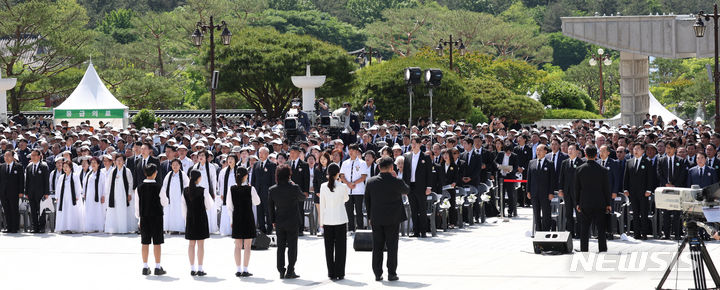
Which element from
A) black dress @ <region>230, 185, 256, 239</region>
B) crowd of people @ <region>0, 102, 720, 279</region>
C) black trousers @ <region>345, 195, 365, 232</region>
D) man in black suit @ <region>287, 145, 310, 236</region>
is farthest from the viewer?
man in black suit @ <region>287, 145, 310, 236</region>

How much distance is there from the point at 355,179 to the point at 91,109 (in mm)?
23832

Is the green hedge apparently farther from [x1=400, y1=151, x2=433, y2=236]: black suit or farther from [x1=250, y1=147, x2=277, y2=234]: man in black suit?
[x1=250, y1=147, x2=277, y2=234]: man in black suit

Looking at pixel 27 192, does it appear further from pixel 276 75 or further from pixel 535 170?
pixel 276 75

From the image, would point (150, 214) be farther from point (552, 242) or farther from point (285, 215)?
point (552, 242)

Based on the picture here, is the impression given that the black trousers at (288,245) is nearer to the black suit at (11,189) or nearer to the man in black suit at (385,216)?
the man in black suit at (385,216)

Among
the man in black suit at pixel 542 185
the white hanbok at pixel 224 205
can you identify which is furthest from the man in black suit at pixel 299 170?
the man in black suit at pixel 542 185

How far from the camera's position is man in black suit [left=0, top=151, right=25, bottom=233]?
21266mm

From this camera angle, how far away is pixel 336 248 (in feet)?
47.0

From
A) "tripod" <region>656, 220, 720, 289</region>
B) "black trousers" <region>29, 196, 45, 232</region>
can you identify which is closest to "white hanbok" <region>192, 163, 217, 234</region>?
"black trousers" <region>29, 196, 45, 232</region>

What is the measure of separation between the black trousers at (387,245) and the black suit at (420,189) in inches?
184

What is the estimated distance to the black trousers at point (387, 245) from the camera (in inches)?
550

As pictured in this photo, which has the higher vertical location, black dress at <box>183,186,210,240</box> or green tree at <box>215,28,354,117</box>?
green tree at <box>215,28,354,117</box>

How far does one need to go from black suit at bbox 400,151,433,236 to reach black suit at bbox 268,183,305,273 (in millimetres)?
4630

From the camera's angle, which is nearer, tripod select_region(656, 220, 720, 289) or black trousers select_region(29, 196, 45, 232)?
tripod select_region(656, 220, 720, 289)
